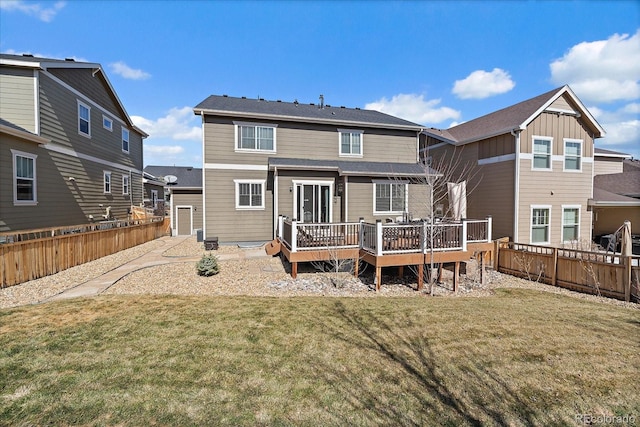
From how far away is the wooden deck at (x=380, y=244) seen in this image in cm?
866

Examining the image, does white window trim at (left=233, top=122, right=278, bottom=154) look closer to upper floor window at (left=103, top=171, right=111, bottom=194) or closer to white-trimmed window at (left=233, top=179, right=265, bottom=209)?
white-trimmed window at (left=233, top=179, right=265, bottom=209)

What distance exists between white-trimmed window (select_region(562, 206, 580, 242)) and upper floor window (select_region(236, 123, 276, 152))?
15862 millimetres

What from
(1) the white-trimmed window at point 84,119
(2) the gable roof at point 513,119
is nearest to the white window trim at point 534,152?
(2) the gable roof at point 513,119

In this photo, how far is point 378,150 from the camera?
15.8 m

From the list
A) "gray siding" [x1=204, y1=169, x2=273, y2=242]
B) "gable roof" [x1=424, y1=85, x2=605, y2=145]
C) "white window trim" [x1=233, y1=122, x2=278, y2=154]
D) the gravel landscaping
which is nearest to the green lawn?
the gravel landscaping

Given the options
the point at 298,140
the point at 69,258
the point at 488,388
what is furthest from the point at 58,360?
the point at 298,140

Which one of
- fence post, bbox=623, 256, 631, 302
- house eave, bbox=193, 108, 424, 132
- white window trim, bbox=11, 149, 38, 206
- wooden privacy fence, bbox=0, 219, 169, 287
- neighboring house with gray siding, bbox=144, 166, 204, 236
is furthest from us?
neighboring house with gray siding, bbox=144, 166, 204, 236

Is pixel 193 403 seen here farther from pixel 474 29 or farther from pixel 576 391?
pixel 474 29

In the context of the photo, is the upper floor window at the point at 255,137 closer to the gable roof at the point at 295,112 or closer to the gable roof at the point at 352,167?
the gable roof at the point at 295,112

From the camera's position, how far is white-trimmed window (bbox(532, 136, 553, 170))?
561 inches

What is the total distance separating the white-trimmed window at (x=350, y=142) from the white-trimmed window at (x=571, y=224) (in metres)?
11.5

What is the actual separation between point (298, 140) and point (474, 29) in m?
9.80

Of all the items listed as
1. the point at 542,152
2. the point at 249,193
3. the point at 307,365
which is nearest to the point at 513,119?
the point at 542,152

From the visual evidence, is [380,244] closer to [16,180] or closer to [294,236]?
[294,236]
